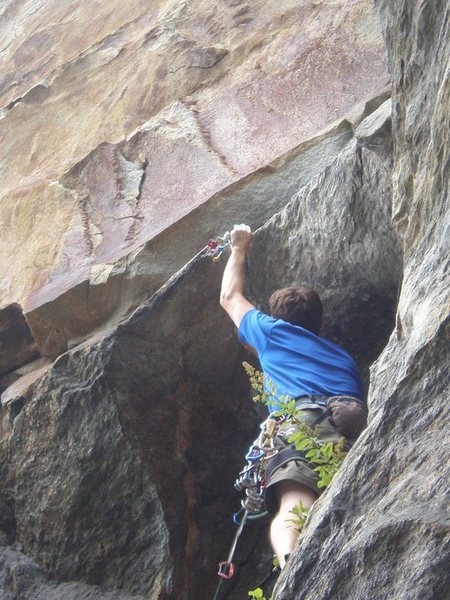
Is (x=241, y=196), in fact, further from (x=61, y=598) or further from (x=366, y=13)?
(x=61, y=598)

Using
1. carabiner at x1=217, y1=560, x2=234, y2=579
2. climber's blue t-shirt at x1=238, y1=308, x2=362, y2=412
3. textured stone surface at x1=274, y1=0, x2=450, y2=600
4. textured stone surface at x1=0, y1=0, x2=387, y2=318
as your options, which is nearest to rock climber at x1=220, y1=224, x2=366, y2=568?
climber's blue t-shirt at x1=238, y1=308, x2=362, y2=412

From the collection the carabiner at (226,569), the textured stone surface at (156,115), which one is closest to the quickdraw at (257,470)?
the carabiner at (226,569)

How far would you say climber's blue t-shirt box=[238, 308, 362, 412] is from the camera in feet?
16.3

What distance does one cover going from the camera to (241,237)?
5887 mm

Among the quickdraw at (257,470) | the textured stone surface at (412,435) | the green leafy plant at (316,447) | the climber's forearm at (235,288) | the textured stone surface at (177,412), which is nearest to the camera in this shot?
the textured stone surface at (412,435)

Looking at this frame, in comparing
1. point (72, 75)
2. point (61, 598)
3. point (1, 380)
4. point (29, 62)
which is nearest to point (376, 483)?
point (61, 598)

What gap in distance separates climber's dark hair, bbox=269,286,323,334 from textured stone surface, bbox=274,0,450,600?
86 centimetres

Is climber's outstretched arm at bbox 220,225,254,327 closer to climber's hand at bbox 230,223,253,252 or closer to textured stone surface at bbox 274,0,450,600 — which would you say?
climber's hand at bbox 230,223,253,252

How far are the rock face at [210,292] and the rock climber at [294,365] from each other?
0.42 m

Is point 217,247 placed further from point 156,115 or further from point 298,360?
point 156,115

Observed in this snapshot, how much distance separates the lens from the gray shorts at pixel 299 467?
4484mm

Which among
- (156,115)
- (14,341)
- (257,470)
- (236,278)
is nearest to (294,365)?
(257,470)

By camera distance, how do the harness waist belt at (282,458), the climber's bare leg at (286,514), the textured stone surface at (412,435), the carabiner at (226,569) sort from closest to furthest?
the textured stone surface at (412,435), the climber's bare leg at (286,514), the harness waist belt at (282,458), the carabiner at (226,569)

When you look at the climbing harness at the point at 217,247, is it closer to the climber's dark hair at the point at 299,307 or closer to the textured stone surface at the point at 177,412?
the textured stone surface at the point at 177,412
